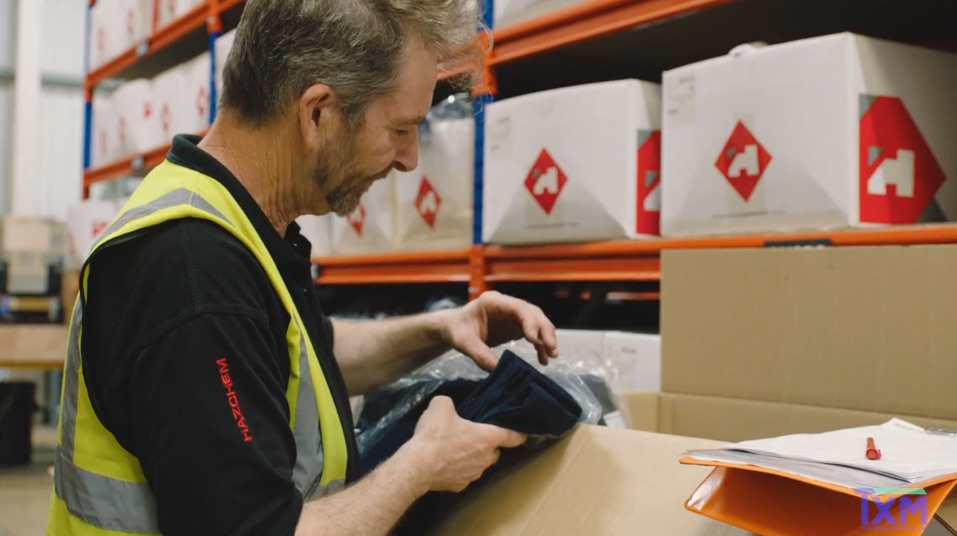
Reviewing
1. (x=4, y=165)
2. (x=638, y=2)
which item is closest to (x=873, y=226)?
(x=638, y=2)

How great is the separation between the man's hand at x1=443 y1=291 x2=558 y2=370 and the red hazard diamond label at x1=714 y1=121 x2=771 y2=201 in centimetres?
60

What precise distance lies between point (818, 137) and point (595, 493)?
0.91 m

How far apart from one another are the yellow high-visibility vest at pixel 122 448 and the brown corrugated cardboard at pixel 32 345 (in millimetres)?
3671

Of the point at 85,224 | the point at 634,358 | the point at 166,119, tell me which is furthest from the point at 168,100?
the point at 634,358

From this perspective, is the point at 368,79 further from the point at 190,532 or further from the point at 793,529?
the point at 793,529

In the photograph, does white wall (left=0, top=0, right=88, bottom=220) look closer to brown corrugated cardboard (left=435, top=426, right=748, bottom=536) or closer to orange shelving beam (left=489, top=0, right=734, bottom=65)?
orange shelving beam (left=489, top=0, right=734, bottom=65)

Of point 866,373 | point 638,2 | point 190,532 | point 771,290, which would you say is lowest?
point 190,532

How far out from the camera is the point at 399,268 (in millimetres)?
2912

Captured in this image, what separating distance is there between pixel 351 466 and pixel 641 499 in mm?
412

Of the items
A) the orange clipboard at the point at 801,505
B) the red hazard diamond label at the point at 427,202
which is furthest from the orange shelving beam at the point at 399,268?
the orange clipboard at the point at 801,505

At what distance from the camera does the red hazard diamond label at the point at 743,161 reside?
182cm

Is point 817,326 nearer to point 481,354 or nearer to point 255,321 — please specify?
point 481,354

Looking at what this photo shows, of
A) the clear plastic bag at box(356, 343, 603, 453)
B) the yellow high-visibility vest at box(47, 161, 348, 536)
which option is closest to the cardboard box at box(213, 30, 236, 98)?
the clear plastic bag at box(356, 343, 603, 453)

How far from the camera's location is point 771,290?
1.52 meters
